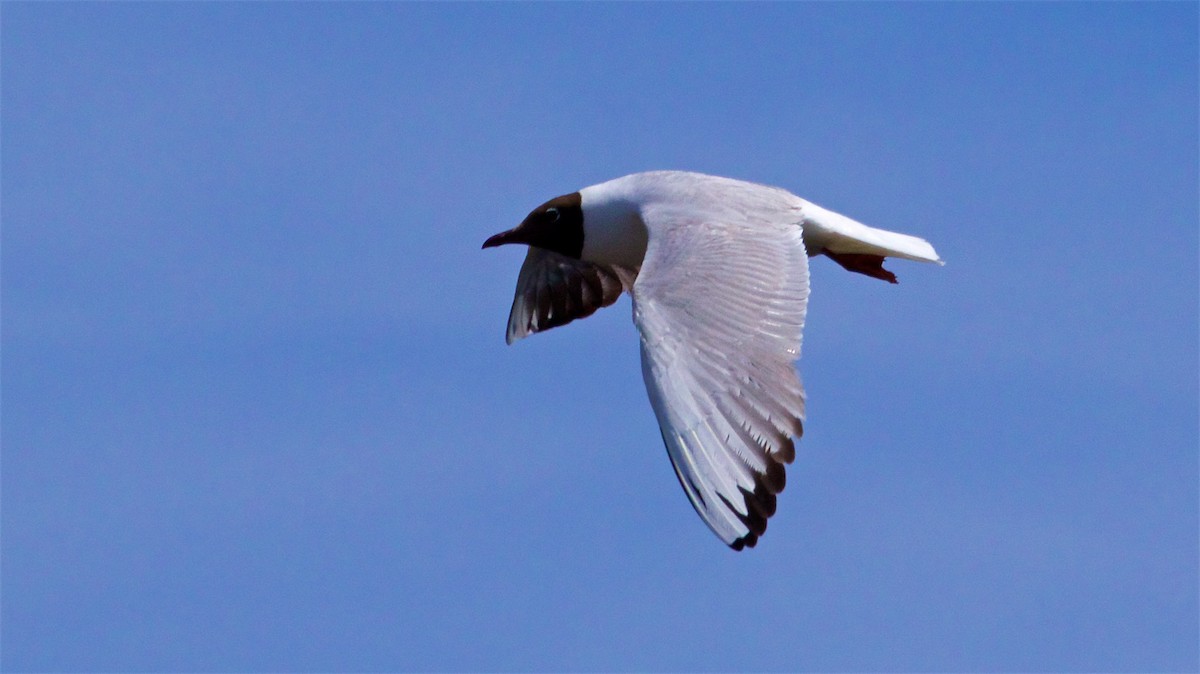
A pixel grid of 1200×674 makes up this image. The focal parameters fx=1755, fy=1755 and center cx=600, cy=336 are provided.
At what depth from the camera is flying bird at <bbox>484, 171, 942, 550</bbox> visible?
698 centimetres

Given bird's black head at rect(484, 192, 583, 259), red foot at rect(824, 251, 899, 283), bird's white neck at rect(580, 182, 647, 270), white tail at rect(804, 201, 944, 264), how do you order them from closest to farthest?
1. white tail at rect(804, 201, 944, 264)
2. bird's white neck at rect(580, 182, 647, 270)
3. bird's black head at rect(484, 192, 583, 259)
4. red foot at rect(824, 251, 899, 283)

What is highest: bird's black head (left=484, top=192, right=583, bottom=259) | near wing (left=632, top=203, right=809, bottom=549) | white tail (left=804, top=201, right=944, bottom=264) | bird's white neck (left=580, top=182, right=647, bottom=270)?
bird's black head (left=484, top=192, right=583, bottom=259)

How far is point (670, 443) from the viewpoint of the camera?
278 inches

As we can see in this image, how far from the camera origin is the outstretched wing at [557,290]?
1077 centimetres

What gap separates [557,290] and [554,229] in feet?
1.36

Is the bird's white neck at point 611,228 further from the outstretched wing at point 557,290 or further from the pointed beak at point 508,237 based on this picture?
the pointed beak at point 508,237

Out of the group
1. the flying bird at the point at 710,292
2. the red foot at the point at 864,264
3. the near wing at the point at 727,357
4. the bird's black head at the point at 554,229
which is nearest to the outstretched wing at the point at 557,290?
the flying bird at the point at 710,292

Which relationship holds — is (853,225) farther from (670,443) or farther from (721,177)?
(670,443)

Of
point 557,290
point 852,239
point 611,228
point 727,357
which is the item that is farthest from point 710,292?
point 557,290

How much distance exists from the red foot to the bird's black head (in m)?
1.51

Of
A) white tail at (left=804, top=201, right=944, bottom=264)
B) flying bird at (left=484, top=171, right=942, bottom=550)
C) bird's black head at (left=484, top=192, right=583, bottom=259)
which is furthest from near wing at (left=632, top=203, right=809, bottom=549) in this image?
bird's black head at (left=484, top=192, right=583, bottom=259)

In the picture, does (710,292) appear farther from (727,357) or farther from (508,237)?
(508,237)

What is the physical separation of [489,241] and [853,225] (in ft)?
7.66

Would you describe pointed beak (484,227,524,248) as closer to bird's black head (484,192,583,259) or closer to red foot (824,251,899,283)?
bird's black head (484,192,583,259)
